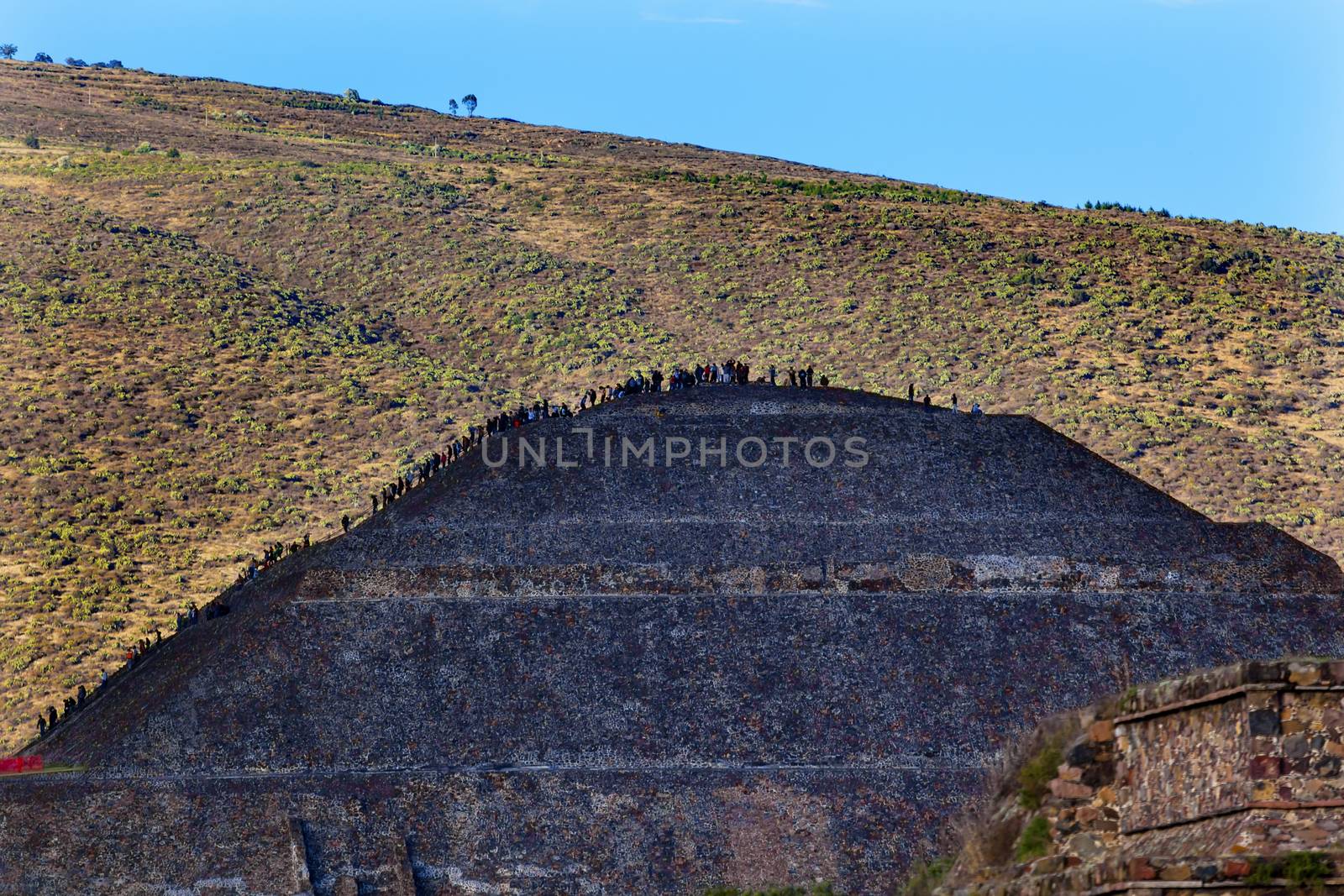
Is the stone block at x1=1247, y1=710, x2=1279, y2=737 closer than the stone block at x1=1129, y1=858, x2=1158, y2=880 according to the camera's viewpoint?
No

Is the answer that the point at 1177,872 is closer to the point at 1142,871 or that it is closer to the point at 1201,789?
the point at 1142,871

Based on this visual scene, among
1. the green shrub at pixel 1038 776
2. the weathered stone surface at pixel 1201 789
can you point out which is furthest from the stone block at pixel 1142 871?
the green shrub at pixel 1038 776

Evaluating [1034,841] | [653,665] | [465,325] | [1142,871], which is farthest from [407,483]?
[465,325]

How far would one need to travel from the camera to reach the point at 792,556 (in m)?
46.0

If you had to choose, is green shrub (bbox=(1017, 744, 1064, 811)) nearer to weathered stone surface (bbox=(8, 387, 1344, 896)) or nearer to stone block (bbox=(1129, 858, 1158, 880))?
stone block (bbox=(1129, 858, 1158, 880))

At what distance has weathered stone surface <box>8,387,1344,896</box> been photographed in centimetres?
3709

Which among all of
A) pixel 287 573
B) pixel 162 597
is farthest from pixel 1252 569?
pixel 162 597

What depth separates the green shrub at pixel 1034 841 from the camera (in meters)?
19.6

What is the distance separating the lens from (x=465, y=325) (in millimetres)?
94062

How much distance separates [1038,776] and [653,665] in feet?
73.8

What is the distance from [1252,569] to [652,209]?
67.4 m

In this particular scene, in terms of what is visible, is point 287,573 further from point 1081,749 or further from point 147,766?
point 1081,749

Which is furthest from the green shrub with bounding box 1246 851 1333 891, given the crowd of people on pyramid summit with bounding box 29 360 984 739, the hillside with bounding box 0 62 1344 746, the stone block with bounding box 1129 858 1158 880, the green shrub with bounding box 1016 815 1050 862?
the hillside with bounding box 0 62 1344 746

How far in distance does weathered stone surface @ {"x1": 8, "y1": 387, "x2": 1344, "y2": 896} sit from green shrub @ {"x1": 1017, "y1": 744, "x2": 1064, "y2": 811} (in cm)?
1624
